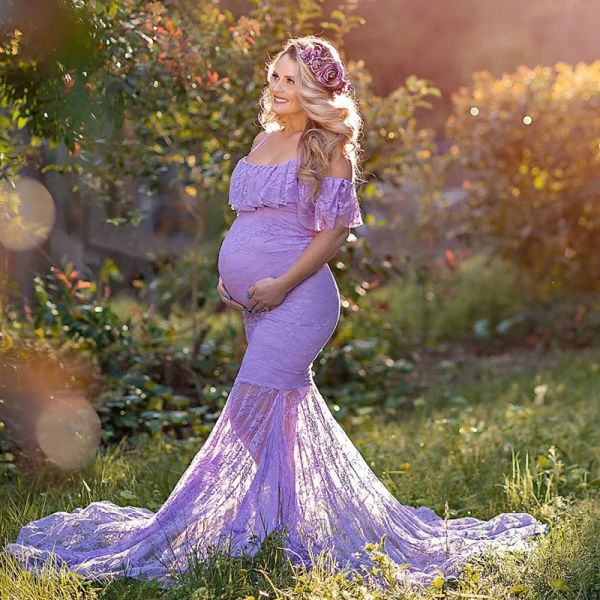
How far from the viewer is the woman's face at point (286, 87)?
11.0 feet

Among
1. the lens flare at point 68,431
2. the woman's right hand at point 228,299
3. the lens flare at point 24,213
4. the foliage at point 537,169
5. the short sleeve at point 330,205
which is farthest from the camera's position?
Answer: the foliage at point 537,169

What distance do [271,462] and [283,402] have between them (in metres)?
0.21

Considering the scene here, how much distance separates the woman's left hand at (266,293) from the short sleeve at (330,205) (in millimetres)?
230

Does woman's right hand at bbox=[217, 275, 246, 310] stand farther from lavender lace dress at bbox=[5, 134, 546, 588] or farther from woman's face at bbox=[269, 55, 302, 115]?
woman's face at bbox=[269, 55, 302, 115]

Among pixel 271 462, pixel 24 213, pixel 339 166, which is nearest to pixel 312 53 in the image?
pixel 339 166

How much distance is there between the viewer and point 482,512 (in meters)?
4.07

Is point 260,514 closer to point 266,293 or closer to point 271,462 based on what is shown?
point 271,462

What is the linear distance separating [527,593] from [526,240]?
18.8 ft

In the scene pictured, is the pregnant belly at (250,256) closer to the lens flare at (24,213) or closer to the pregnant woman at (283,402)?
the pregnant woman at (283,402)

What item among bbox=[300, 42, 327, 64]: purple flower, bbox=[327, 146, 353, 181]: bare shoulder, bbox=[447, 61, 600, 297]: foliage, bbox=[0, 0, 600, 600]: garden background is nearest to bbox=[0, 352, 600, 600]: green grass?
bbox=[0, 0, 600, 600]: garden background

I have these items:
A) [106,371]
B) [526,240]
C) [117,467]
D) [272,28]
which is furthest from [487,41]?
[117,467]

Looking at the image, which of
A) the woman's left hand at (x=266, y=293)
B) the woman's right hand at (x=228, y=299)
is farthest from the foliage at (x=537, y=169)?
the woman's left hand at (x=266, y=293)

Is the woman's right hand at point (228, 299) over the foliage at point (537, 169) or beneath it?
beneath

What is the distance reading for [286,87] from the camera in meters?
3.36
